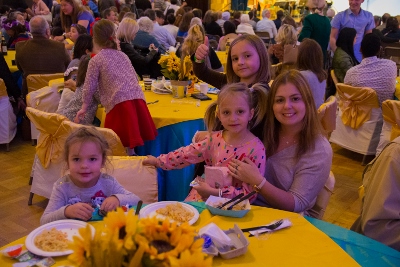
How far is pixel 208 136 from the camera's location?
2.32 m

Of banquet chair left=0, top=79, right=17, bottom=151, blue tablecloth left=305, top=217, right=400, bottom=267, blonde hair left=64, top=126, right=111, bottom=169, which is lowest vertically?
banquet chair left=0, top=79, right=17, bottom=151

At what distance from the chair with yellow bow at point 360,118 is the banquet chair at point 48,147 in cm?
305

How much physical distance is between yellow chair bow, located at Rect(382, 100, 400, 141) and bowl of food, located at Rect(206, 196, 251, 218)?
2.59 meters

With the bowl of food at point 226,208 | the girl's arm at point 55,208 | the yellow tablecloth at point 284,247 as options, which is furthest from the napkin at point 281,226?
the girl's arm at point 55,208

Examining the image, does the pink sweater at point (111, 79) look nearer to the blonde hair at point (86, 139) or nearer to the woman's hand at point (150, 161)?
the woman's hand at point (150, 161)

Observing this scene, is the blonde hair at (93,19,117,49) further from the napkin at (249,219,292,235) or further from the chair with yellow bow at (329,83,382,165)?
the chair with yellow bow at (329,83,382,165)

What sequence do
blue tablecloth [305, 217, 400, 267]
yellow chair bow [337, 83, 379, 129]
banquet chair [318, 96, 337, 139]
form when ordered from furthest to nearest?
1. yellow chair bow [337, 83, 379, 129]
2. banquet chair [318, 96, 337, 139]
3. blue tablecloth [305, 217, 400, 267]

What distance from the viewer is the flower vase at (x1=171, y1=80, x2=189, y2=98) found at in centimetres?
396

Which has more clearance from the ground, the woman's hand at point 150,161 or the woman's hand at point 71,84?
the woman's hand at point 71,84

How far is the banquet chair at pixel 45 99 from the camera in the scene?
393cm

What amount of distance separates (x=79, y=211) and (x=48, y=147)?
1801 millimetres

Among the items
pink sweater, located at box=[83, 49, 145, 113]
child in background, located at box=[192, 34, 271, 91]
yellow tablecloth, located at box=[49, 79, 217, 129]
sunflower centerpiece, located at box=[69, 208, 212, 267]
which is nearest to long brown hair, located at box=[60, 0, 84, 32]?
yellow tablecloth, located at box=[49, 79, 217, 129]

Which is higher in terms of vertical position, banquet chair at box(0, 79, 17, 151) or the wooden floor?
banquet chair at box(0, 79, 17, 151)

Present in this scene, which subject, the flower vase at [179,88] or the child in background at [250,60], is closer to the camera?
the child in background at [250,60]
